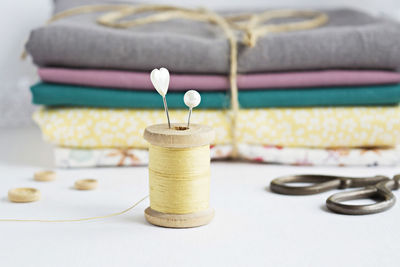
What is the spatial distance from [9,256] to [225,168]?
0.50 metres

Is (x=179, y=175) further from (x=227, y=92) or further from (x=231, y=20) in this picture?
(x=231, y=20)

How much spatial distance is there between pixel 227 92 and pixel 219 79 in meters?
0.03

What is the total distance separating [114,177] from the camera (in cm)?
93

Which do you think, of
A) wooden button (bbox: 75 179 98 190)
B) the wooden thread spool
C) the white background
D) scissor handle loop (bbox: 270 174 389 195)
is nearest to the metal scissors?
scissor handle loop (bbox: 270 174 389 195)

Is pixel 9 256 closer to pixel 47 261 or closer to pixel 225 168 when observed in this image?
pixel 47 261

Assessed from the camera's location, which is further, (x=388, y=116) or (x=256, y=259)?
(x=388, y=116)

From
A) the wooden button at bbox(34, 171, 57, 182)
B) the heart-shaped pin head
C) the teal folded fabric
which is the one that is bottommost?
the wooden button at bbox(34, 171, 57, 182)

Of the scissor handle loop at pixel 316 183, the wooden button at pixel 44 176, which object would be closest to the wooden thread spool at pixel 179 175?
the scissor handle loop at pixel 316 183

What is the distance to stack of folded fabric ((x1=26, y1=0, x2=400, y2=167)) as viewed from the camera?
100 centimetres

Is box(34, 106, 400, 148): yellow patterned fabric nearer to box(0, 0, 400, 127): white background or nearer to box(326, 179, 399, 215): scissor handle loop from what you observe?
box(326, 179, 399, 215): scissor handle loop

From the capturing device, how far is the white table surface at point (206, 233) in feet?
1.87

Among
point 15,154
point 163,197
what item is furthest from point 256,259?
Result: point 15,154

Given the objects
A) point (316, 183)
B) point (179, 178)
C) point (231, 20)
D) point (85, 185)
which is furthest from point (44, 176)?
point (231, 20)

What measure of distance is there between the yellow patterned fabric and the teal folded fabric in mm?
15
